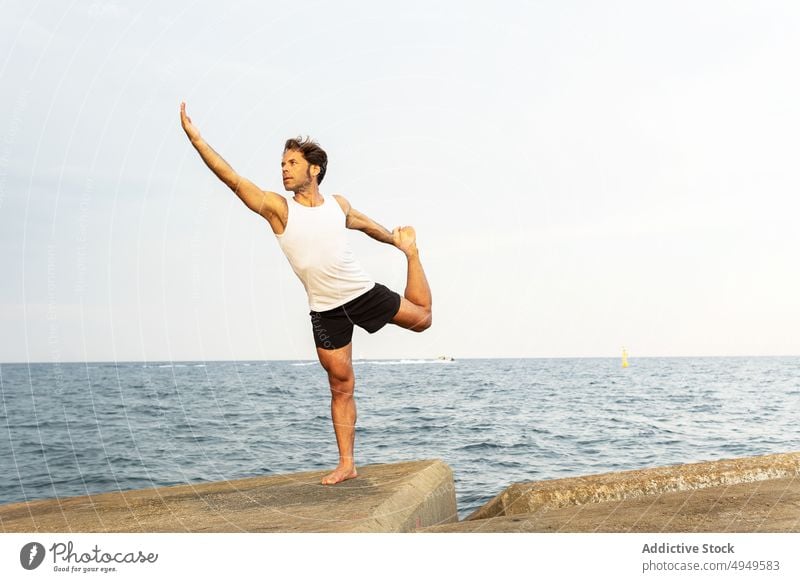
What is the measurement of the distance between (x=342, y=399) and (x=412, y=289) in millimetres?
793

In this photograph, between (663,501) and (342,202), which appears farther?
(342,202)

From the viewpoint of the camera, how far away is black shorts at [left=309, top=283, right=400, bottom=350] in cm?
429

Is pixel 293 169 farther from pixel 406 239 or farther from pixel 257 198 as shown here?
pixel 406 239

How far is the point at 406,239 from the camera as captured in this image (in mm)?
4410

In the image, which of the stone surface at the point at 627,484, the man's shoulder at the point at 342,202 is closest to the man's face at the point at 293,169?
the man's shoulder at the point at 342,202

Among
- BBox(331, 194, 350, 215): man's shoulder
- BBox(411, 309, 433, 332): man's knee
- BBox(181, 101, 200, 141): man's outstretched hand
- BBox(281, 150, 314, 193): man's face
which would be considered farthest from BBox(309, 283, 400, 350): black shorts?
BBox(181, 101, 200, 141): man's outstretched hand

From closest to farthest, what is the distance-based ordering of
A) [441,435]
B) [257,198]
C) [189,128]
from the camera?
[189,128] → [257,198] → [441,435]

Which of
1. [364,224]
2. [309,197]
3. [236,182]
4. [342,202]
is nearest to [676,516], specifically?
[364,224]

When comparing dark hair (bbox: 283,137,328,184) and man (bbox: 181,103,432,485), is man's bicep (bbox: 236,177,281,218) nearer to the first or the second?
man (bbox: 181,103,432,485)

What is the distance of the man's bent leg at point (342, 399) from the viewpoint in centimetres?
433

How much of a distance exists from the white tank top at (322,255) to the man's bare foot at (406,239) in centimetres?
31

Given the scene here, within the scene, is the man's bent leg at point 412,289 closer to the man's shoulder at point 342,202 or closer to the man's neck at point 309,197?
the man's shoulder at point 342,202

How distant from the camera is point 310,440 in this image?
9648mm
